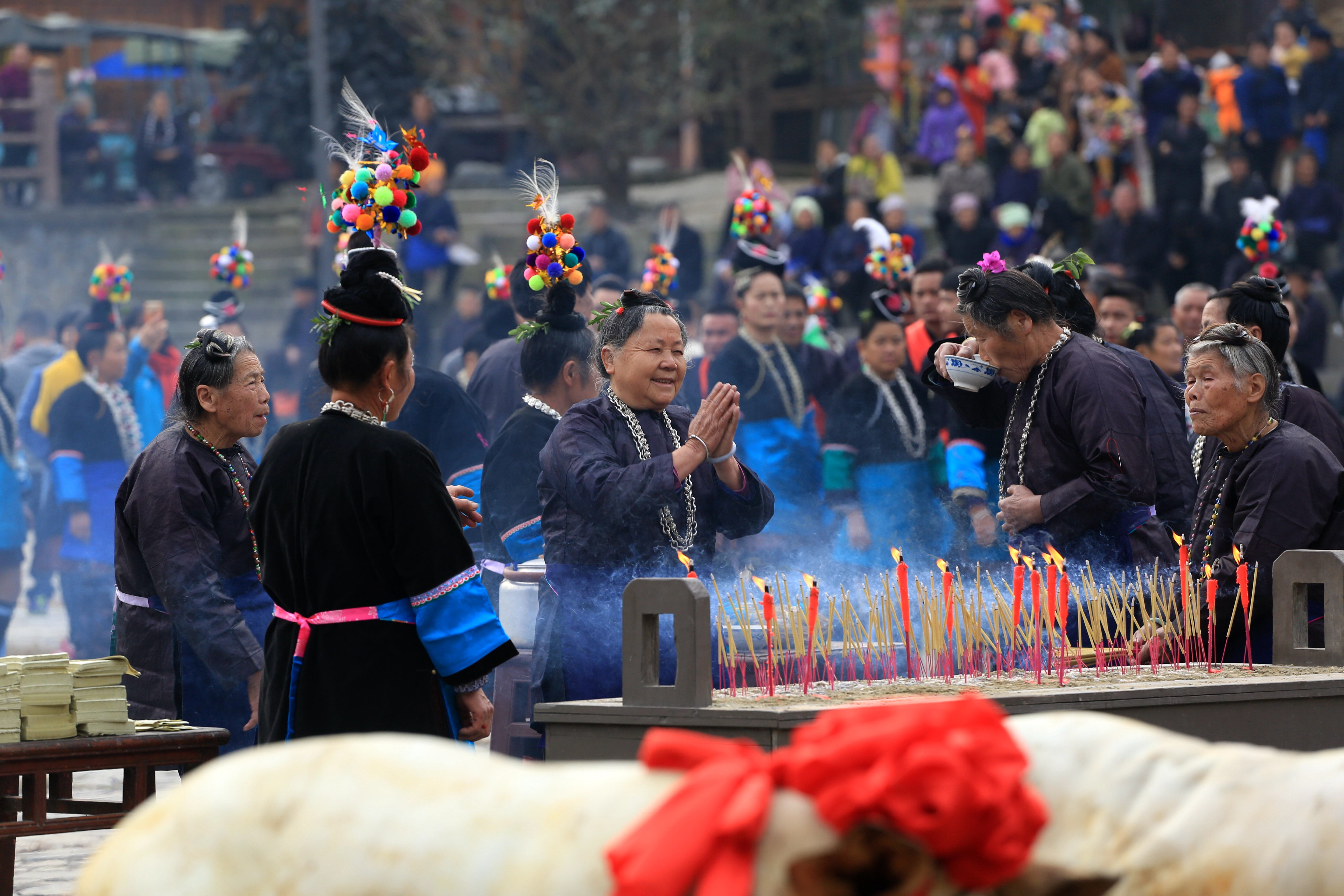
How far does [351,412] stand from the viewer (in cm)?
325

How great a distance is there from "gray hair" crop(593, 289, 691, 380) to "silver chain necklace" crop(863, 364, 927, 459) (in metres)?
2.84

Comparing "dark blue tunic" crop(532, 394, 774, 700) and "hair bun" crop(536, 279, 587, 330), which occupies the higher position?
"hair bun" crop(536, 279, 587, 330)

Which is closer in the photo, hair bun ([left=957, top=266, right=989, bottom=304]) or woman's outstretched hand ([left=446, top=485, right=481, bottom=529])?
woman's outstretched hand ([left=446, top=485, right=481, bottom=529])

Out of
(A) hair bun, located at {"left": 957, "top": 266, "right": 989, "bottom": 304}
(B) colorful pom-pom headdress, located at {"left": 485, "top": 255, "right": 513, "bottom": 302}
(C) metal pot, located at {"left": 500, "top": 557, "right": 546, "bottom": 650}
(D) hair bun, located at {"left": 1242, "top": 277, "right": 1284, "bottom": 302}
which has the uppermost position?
(B) colorful pom-pom headdress, located at {"left": 485, "top": 255, "right": 513, "bottom": 302}

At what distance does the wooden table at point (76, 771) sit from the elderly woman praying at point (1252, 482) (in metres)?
2.70

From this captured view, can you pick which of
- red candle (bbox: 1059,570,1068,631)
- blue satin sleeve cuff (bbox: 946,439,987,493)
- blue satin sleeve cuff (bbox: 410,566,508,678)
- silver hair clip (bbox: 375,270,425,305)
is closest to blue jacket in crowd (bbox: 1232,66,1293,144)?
blue satin sleeve cuff (bbox: 946,439,987,493)

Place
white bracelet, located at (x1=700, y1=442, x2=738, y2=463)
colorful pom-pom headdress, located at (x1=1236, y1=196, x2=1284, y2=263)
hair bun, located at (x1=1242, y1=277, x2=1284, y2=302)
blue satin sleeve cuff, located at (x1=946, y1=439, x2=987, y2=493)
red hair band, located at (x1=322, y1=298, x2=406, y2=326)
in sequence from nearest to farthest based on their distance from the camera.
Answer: red hair band, located at (x1=322, y1=298, x2=406, y2=326) < white bracelet, located at (x1=700, y1=442, x2=738, y2=463) < hair bun, located at (x1=1242, y1=277, x2=1284, y2=302) < blue satin sleeve cuff, located at (x1=946, y1=439, x2=987, y2=493) < colorful pom-pom headdress, located at (x1=1236, y1=196, x2=1284, y2=263)

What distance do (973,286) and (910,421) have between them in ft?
8.18

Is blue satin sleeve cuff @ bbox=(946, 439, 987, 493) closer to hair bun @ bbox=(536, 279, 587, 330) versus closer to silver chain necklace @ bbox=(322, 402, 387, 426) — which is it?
hair bun @ bbox=(536, 279, 587, 330)

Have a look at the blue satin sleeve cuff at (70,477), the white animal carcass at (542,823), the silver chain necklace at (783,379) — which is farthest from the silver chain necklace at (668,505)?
the blue satin sleeve cuff at (70,477)

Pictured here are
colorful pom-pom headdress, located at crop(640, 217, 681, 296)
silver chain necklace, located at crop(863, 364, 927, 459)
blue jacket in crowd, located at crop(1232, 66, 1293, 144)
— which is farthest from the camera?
blue jacket in crowd, located at crop(1232, 66, 1293, 144)

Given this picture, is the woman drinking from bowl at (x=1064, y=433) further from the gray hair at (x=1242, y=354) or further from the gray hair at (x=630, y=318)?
the gray hair at (x=630, y=318)

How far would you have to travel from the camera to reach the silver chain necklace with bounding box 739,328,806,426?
25.6ft

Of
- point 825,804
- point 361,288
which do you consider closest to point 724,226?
point 361,288
